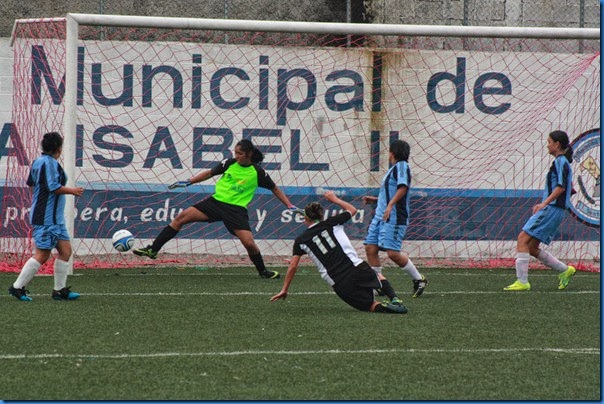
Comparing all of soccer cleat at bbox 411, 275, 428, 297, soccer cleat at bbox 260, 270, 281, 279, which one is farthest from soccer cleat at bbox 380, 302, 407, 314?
soccer cleat at bbox 260, 270, 281, 279

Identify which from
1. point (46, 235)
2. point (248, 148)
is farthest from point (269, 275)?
point (46, 235)

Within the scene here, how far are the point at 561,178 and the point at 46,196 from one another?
17.2 ft

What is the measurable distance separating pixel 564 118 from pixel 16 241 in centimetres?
785

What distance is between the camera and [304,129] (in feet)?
47.2

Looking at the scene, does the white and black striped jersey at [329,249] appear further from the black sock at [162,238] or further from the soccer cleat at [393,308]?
the black sock at [162,238]

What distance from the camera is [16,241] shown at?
44.2 feet

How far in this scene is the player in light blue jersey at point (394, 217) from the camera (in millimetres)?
9953

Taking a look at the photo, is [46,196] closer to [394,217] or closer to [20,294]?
[20,294]

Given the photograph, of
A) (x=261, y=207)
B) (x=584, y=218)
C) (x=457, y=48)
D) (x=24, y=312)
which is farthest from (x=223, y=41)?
(x=24, y=312)

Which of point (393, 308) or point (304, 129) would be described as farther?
point (304, 129)

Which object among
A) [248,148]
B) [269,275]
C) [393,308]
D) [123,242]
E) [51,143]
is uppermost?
[51,143]

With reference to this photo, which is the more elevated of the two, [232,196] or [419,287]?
[232,196]

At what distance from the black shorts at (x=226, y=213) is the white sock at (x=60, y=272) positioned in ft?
9.88

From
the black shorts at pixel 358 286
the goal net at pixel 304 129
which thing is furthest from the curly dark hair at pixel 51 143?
the goal net at pixel 304 129
